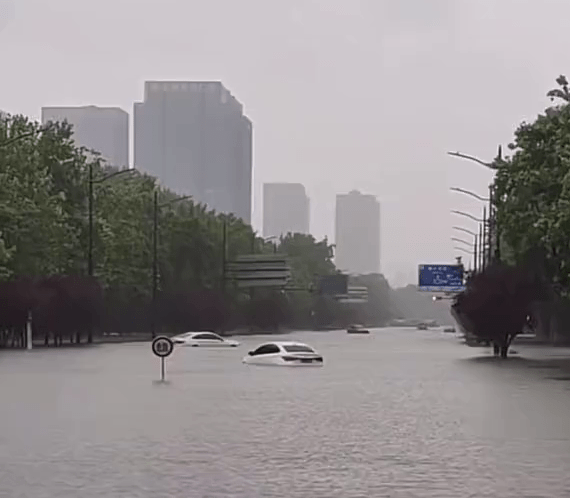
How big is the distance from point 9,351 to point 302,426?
143 feet

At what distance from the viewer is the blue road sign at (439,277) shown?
4486 inches

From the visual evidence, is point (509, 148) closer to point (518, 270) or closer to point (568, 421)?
point (518, 270)

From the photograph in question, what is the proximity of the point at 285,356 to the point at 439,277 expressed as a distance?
65.0 meters

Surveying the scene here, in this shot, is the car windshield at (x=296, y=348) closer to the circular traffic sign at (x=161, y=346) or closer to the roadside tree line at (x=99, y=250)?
the circular traffic sign at (x=161, y=346)

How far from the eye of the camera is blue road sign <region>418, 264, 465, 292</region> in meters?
114

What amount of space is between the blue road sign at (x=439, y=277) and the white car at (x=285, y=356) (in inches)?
2472

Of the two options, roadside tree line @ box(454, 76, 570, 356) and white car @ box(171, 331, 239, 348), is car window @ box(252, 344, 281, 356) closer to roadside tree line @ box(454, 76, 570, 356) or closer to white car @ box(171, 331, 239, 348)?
roadside tree line @ box(454, 76, 570, 356)

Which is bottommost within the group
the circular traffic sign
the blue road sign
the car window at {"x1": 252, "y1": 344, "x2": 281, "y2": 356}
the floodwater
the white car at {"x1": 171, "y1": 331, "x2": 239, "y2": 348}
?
the floodwater

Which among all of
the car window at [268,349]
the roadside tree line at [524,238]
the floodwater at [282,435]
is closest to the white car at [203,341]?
the roadside tree line at [524,238]

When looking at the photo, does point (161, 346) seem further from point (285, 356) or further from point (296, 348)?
point (296, 348)

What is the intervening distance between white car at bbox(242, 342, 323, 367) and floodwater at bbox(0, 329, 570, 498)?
6.51m

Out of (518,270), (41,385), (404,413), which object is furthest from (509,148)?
(404,413)

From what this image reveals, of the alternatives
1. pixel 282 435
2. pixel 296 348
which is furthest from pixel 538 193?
pixel 282 435

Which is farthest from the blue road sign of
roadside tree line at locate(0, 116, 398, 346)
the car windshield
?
the car windshield
